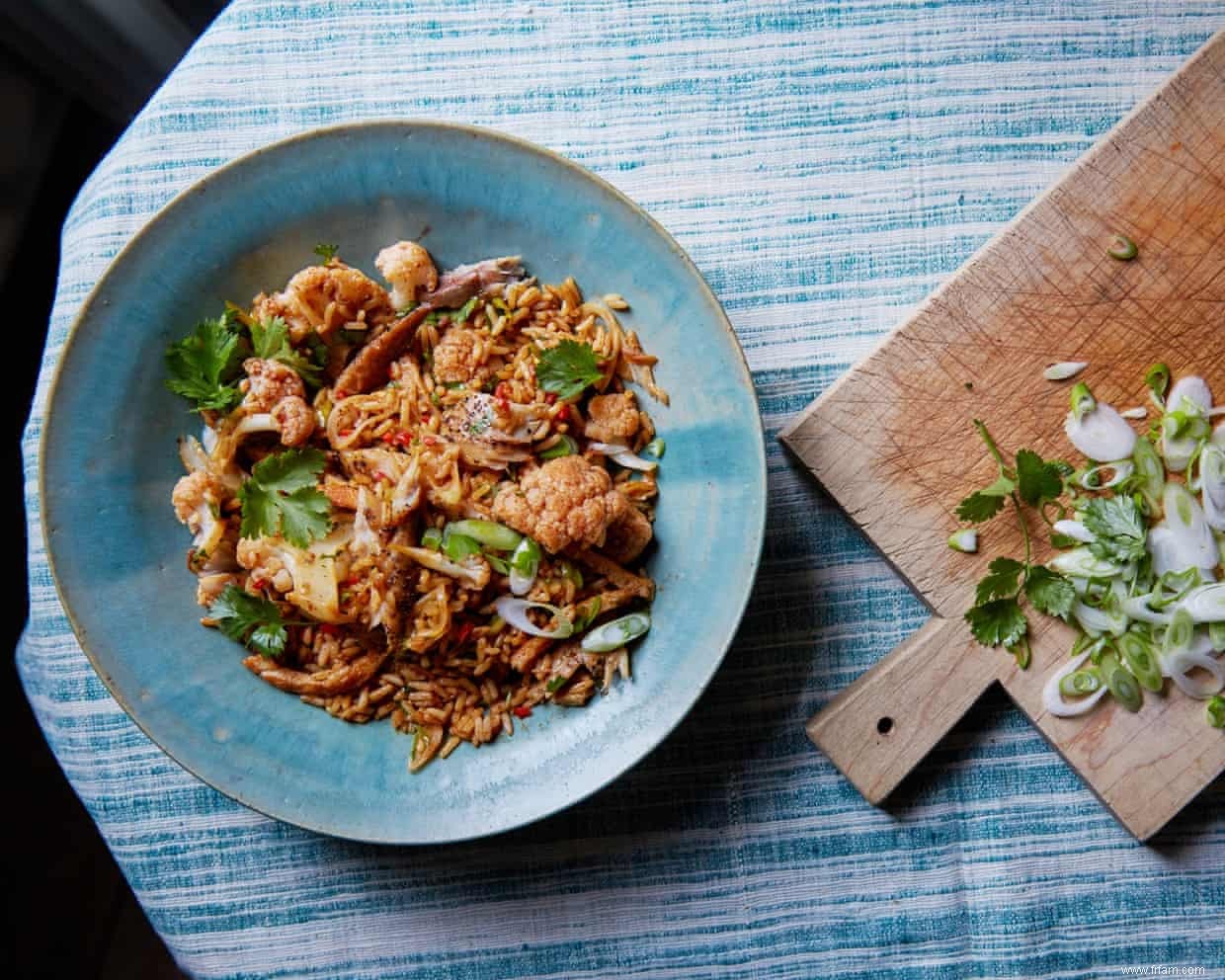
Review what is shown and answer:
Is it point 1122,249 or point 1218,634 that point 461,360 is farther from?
point 1218,634

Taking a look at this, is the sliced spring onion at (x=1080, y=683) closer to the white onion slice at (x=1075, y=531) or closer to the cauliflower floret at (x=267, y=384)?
the white onion slice at (x=1075, y=531)

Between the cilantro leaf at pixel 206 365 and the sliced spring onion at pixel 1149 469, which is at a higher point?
the cilantro leaf at pixel 206 365

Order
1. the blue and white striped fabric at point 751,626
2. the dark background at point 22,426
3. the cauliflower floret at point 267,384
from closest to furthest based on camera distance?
the cauliflower floret at point 267,384, the blue and white striped fabric at point 751,626, the dark background at point 22,426

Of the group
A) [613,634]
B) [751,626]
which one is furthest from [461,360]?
[751,626]

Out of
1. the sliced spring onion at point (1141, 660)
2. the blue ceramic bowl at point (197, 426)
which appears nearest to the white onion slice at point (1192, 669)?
the sliced spring onion at point (1141, 660)

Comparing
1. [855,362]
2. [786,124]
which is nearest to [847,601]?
[855,362]

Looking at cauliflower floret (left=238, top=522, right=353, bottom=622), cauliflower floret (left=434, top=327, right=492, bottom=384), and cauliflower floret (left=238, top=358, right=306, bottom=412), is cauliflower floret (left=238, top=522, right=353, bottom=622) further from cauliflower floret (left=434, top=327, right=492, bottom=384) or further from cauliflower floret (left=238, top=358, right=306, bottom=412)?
cauliflower floret (left=434, top=327, right=492, bottom=384)
